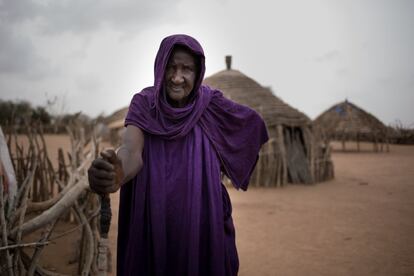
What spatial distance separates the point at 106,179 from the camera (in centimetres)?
113

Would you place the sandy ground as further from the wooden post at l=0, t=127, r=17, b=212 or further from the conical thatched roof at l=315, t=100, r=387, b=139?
the conical thatched roof at l=315, t=100, r=387, b=139

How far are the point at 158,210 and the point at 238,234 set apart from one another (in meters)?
3.41

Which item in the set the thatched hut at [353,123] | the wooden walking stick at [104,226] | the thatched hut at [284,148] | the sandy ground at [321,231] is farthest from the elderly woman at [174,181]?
the thatched hut at [353,123]

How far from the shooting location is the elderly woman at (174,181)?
1.48 m

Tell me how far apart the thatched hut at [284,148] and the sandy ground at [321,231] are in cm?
46

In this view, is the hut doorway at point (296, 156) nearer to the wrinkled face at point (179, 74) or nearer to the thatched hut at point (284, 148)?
the thatched hut at point (284, 148)

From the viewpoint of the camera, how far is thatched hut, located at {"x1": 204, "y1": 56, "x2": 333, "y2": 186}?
27.1ft

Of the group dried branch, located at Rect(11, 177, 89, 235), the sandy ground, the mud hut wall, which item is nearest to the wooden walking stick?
dried branch, located at Rect(11, 177, 89, 235)

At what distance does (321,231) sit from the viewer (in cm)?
468

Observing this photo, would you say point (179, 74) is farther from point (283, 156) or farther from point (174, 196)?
point (283, 156)

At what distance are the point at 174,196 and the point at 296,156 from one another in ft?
25.9

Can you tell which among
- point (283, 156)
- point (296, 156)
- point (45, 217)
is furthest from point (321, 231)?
point (296, 156)

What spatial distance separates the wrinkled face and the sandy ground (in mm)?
2545

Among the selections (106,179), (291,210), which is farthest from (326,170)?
(106,179)
